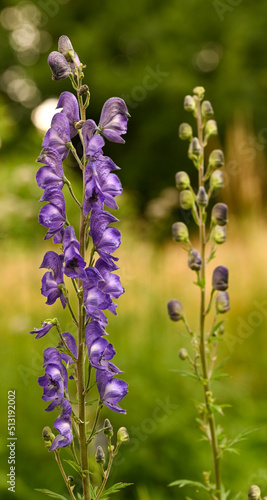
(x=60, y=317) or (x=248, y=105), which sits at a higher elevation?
(x=248, y=105)

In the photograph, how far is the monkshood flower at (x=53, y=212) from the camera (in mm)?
1543

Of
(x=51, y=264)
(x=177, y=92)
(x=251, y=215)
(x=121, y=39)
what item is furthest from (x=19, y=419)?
(x=121, y=39)

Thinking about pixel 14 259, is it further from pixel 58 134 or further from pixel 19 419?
pixel 58 134

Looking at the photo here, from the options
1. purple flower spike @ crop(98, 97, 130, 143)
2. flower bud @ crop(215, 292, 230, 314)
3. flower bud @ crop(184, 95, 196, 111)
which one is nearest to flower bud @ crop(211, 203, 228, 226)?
flower bud @ crop(215, 292, 230, 314)

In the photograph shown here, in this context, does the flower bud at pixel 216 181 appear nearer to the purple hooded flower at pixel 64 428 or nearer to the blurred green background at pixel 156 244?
the blurred green background at pixel 156 244

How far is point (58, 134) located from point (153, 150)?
1628 cm

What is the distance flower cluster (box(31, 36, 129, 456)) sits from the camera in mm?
1516

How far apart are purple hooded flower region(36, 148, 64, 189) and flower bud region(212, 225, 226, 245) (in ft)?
2.67

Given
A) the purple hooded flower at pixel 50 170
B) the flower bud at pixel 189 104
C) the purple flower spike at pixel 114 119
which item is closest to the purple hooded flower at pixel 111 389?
the purple hooded flower at pixel 50 170

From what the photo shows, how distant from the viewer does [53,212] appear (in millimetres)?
1553

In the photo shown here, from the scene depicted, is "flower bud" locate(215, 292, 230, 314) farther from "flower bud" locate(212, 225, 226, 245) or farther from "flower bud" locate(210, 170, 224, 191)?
"flower bud" locate(210, 170, 224, 191)

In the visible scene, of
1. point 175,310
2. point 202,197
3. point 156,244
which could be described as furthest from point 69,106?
point 156,244

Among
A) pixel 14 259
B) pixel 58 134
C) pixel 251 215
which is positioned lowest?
pixel 58 134

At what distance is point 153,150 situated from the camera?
695 inches
